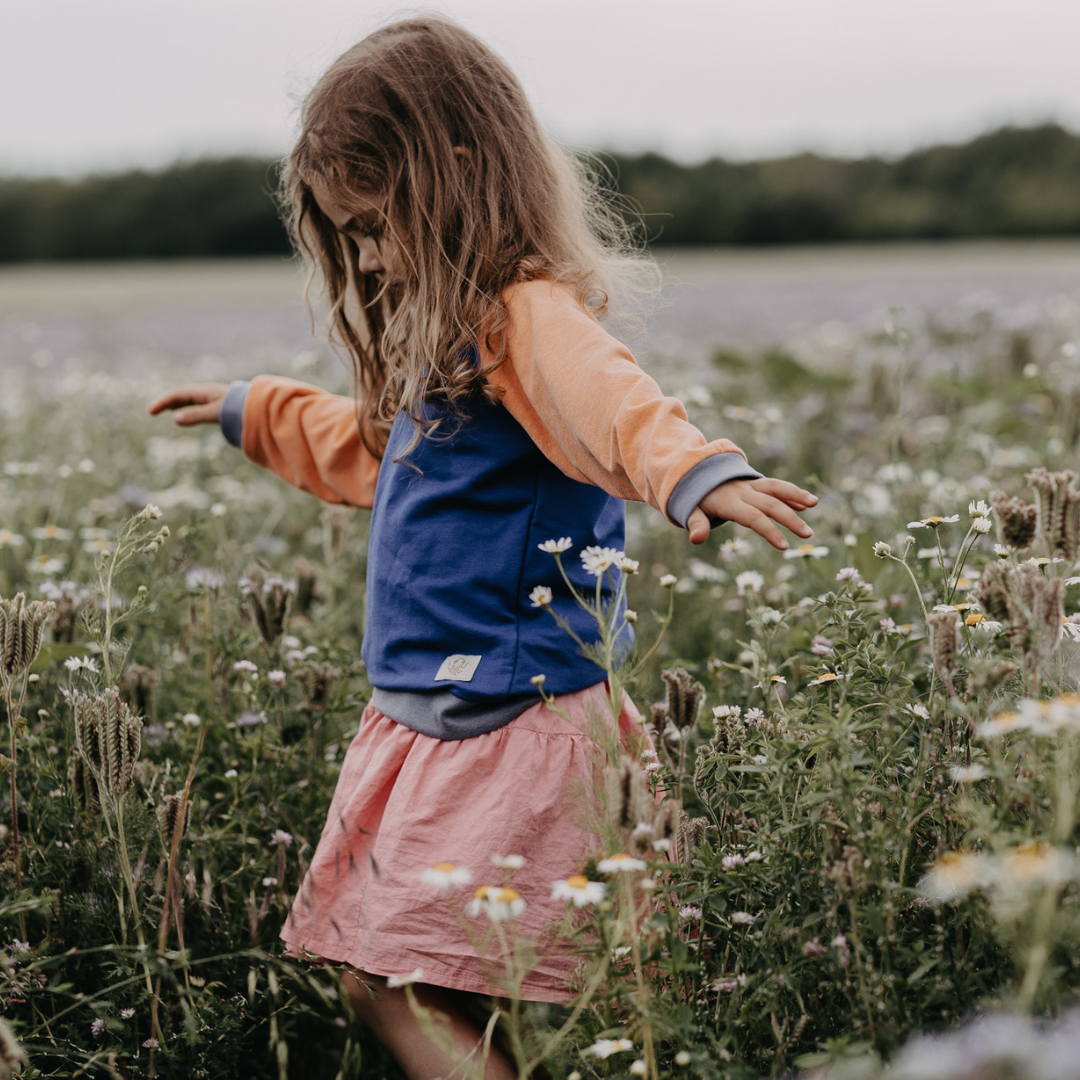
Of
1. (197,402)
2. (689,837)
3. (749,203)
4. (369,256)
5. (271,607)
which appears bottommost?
(689,837)

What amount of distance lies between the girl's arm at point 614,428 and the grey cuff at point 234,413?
81cm

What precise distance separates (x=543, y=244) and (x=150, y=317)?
10.4 metres

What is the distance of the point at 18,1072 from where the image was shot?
1.43 meters

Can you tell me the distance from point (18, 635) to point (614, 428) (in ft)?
2.91

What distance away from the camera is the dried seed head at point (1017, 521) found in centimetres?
135

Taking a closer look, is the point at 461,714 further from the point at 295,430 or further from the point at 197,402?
the point at 197,402

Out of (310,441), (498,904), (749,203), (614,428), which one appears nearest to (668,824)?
(498,904)

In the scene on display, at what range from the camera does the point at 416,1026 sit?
5.45ft

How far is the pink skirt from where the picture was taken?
1.57 meters

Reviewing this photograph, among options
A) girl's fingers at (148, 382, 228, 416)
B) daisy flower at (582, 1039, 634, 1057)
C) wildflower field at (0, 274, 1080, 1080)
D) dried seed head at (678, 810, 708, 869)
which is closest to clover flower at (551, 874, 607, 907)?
wildflower field at (0, 274, 1080, 1080)

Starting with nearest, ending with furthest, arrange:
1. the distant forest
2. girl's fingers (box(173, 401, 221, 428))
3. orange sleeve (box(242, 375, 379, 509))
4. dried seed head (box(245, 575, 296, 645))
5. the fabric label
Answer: the fabric label, dried seed head (box(245, 575, 296, 645)), orange sleeve (box(242, 375, 379, 509)), girl's fingers (box(173, 401, 221, 428)), the distant forest

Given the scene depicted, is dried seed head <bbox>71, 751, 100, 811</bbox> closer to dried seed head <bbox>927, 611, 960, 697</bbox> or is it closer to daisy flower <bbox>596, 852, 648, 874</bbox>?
daisy flower <bbox>596, 852, 648, 874</bbox>

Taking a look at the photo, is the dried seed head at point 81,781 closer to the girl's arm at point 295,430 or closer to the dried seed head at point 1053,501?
the girl's arm at point 295,430

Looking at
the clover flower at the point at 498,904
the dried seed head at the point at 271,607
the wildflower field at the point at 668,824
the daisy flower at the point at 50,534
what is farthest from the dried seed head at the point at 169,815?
the daisy flower at the point at 50,534
